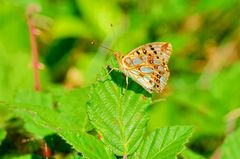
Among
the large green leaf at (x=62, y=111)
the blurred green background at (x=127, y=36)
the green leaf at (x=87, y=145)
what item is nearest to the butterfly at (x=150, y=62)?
the large green leaf at (x=62, y=111)

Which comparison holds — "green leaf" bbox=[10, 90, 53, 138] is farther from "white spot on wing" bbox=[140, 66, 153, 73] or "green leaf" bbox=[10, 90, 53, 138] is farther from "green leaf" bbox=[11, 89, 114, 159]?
"white spot on wing" bbox=[140, 66, 153, 73]

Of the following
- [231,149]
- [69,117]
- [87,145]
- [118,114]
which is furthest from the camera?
[231,149]

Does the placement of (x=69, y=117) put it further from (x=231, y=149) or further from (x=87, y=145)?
(x=231, y=149)

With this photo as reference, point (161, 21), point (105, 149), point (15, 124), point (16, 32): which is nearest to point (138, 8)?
point (161, 21)

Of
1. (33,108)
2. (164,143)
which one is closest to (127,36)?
(33,108)

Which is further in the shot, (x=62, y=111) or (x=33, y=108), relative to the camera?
(x=62, y=111)

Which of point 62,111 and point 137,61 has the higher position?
point 137,61

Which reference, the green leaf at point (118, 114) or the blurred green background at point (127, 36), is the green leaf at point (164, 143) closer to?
the green leaf at point (118, 114)
